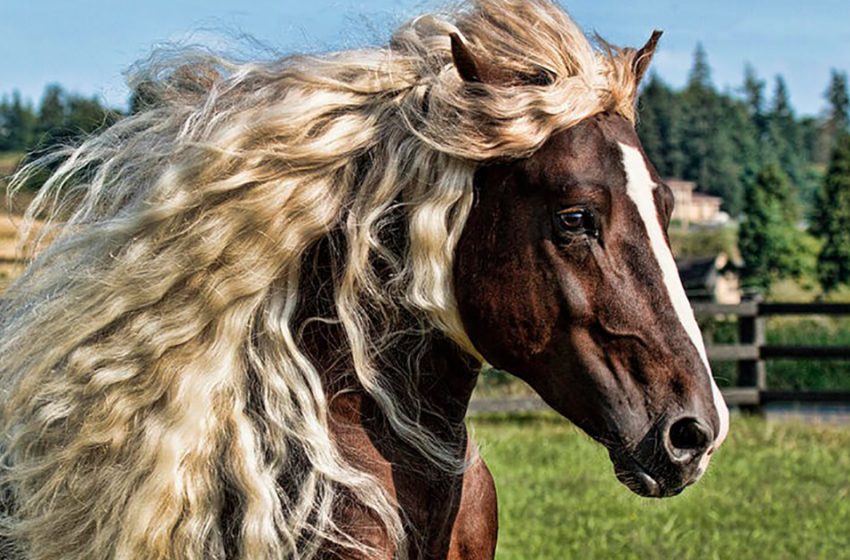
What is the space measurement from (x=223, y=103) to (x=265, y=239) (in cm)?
37

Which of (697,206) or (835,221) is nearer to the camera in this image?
(835,221)

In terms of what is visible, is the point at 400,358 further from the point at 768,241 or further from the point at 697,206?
the point at 697,206

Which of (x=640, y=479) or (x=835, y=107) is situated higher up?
(x=640, y=479)

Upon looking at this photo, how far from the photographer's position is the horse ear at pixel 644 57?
2604 millimetres

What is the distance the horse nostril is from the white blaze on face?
0.05 meters

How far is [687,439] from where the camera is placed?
219 centimetres

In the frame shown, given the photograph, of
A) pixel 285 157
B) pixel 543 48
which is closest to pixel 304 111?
pixel 285 157

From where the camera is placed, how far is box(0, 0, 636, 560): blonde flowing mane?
7.74 feet

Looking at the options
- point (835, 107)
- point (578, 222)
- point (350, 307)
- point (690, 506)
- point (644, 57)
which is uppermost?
point (644, 57)

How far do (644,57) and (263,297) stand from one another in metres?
1.02

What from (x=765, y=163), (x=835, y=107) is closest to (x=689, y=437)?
(x=765, y=163)

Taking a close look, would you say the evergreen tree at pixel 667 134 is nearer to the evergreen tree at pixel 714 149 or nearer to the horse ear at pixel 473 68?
the evergreen tree at pixel 714 149

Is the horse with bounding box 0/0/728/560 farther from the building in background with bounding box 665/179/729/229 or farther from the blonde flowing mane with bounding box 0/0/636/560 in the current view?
the building in background with bounding box 665/179/729/229

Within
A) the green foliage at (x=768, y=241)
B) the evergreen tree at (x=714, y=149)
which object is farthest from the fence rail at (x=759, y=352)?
the evergreen tree at (x=714, y=149)
